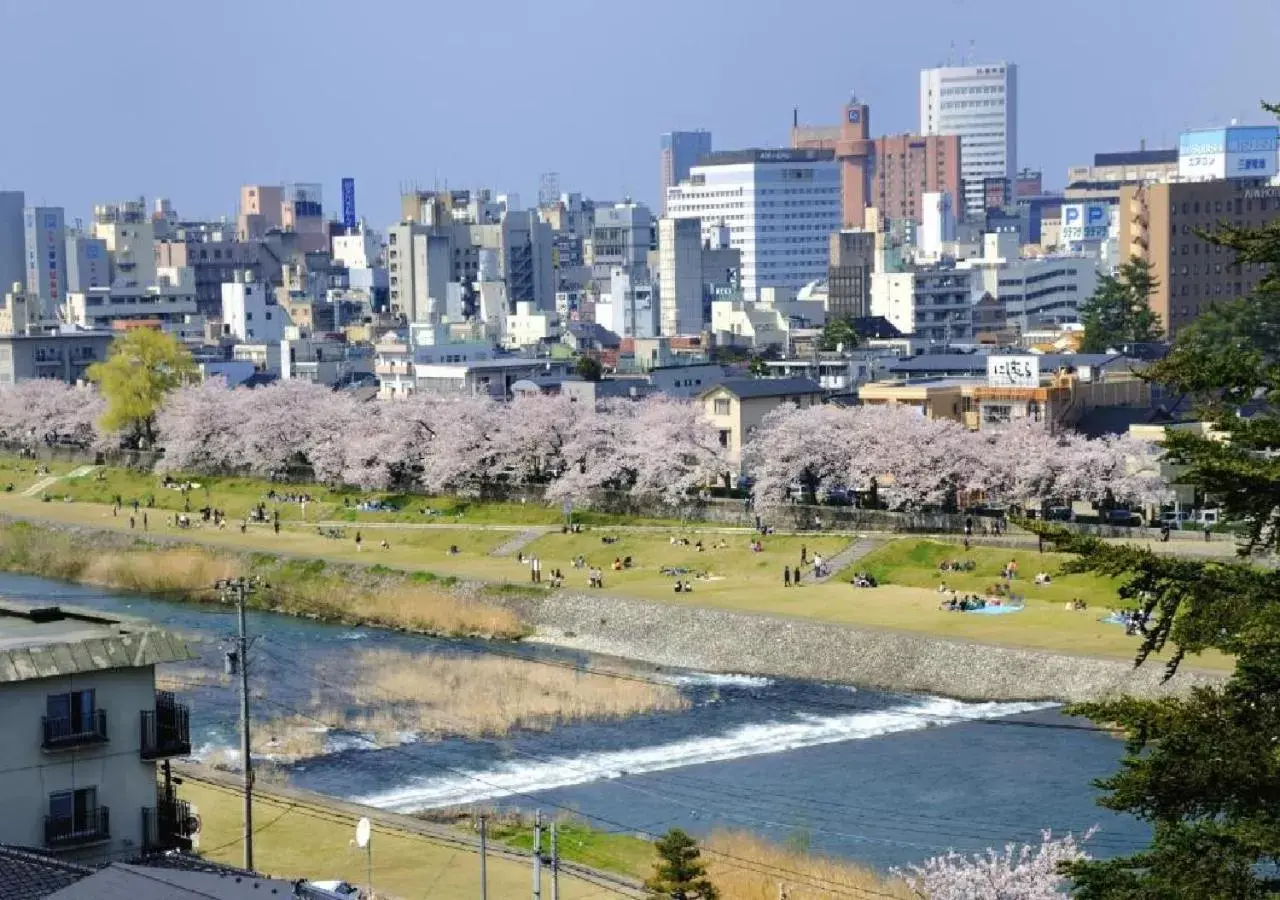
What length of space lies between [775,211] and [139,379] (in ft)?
377

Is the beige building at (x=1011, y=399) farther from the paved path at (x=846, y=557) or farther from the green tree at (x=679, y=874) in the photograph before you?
the green tree at (x=679, y=874)

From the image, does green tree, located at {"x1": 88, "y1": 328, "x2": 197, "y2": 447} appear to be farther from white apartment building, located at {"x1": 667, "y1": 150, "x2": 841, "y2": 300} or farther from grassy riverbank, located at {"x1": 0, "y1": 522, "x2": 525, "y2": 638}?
white apartment building, located at {"x1": 667, "y1": 150, "x2": 841, "y2": 300}

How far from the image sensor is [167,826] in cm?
2136

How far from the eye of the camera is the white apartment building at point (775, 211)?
7692 inches

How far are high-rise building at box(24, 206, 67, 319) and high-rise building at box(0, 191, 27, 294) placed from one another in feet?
9.67

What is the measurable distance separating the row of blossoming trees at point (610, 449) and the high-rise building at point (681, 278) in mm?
62928

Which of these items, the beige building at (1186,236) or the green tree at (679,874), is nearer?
the green tree at (679,874)

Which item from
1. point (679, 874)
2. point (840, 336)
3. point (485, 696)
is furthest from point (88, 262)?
point (679, 874)

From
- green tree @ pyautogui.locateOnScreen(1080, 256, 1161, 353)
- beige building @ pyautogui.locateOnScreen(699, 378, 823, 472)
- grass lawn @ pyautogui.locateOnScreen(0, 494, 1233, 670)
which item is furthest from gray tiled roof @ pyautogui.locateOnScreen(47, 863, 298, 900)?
green tree @ pyautogui.locateOnScreen(1080, 256, 1161, 353)

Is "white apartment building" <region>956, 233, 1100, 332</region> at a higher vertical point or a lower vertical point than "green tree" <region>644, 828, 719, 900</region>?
higher

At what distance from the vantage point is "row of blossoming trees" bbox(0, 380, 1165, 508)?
58.8 meters

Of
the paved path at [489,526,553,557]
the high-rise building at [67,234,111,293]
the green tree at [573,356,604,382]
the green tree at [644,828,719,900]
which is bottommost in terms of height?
the green tree at [644,828,719,900]

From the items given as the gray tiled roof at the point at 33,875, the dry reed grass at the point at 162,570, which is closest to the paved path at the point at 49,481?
the dry reed grass at the point at 162,570

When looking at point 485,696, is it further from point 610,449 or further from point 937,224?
point 937,224
